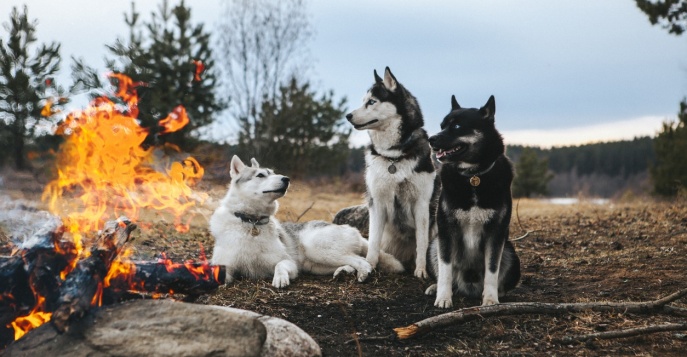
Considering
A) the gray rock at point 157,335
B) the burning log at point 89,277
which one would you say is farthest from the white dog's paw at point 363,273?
the burning log at point 89,277

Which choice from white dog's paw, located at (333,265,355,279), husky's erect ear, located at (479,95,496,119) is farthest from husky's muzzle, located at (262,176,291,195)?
husky's erect ear, located at (479,95,496,119)

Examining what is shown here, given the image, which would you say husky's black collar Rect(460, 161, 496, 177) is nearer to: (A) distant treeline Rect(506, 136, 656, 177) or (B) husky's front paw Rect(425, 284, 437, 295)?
(B) husky's front paw Rect(425, 284, 437, 295)

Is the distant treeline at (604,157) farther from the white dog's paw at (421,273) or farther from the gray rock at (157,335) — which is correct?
the gray rock at (157,335)

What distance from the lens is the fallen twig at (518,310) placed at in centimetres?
483

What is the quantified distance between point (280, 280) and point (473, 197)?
240cm

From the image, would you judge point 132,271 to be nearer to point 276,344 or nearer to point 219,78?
point 276,344

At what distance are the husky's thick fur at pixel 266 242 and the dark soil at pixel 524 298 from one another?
0.67 feet

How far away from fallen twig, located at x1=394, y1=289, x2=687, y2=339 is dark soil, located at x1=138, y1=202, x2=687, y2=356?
2.5 inches

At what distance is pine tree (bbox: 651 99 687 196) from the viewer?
20828 millimetres

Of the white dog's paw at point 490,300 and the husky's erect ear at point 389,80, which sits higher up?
the husky's erect ear at point 389,80

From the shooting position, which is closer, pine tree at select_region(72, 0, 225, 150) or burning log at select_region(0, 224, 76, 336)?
burning log at select_region(0, 224, 76, 336)

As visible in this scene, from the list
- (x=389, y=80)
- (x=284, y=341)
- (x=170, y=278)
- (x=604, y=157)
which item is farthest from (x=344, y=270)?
(x=604, y=157)

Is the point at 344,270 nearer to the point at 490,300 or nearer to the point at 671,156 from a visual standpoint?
the point at 490,300

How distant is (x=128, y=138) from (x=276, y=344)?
10.6ft
